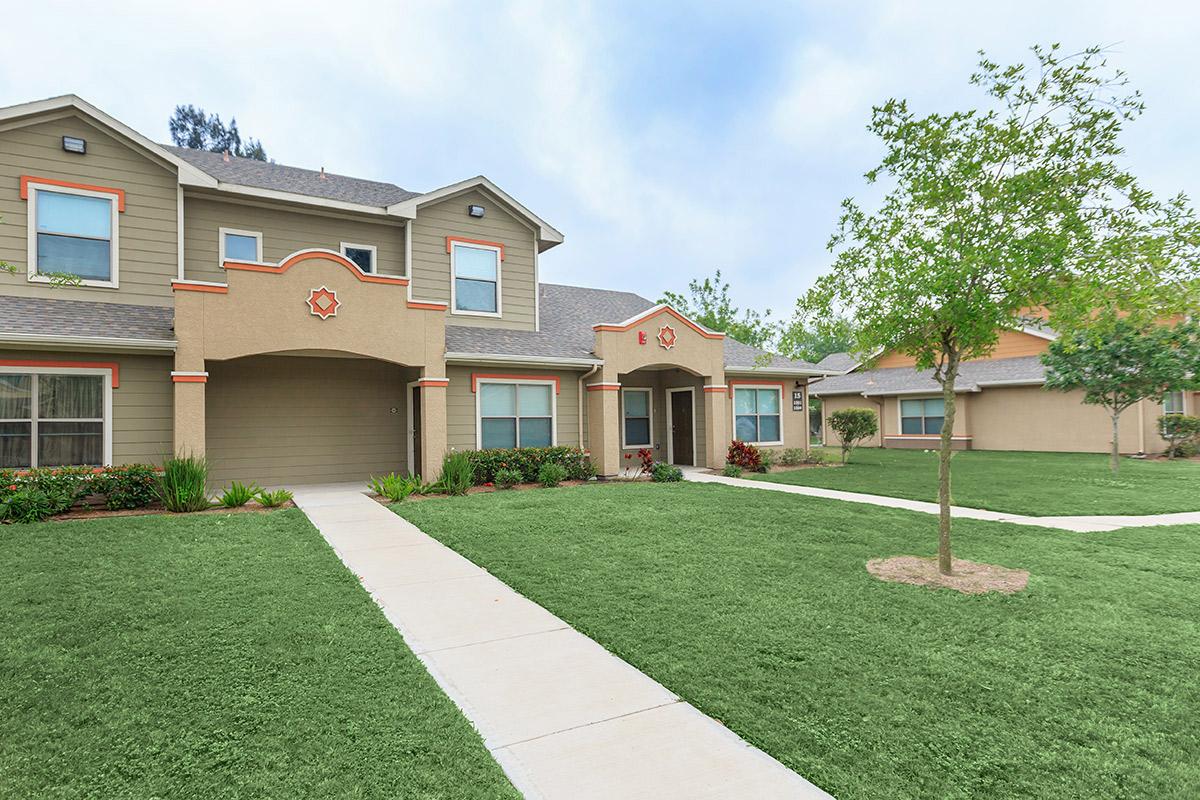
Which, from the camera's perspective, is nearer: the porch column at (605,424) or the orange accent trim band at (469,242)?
the porch column at (605,424)

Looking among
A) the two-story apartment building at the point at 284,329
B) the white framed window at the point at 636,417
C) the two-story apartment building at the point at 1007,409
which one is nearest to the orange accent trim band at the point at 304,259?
the two-story apartment building at the point at 284,329

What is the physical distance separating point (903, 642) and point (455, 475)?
8935mm

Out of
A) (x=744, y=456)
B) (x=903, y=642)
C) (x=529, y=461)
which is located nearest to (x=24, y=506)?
(x=529, y=461)

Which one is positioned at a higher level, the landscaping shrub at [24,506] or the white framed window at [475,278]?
the white framed window at [475,278]

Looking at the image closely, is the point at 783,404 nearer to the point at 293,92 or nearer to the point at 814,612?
the point at 814,612

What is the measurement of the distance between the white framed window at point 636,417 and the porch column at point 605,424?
8.81ft

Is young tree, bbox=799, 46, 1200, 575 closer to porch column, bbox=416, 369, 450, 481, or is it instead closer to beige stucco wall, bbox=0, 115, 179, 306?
porch column, bbox=416, 369, 450, 481

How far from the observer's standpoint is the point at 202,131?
131 ft

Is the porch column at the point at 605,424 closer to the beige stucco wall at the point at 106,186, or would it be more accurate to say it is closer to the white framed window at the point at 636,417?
the white framed window at the point at 636,417

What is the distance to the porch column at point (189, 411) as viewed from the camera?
10.2 metres

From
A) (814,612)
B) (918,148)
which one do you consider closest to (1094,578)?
(814,612)

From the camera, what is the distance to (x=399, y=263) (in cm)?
1420

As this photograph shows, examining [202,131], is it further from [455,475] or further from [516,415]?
[455,475]

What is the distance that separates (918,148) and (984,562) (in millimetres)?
4562
